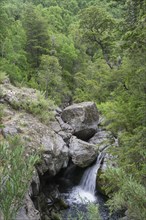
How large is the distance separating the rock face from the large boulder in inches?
67.3

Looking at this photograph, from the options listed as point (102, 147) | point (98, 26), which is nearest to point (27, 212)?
point (102, 147)

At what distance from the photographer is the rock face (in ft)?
51.3

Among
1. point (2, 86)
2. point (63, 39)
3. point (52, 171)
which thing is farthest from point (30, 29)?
point (52, 171)

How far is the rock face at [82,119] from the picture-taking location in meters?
15.6

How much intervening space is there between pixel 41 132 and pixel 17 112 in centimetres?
176

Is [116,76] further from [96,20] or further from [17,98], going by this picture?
[96,20]

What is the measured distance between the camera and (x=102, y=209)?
11273 mm

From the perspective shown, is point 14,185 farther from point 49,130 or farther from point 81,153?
point 81,153

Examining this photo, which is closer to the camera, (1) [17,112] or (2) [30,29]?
(1) [17,112]

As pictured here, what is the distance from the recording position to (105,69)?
Result: 2081 centimetres

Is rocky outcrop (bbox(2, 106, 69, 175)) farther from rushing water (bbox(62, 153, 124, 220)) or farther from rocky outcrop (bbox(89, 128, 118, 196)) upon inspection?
rocky outcrop (bbox(89, 128, 118, 196))

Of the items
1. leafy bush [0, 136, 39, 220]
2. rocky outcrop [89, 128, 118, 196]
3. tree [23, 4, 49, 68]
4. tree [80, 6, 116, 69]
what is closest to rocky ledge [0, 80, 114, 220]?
rocky outcrop [89, 128, 118, 196]

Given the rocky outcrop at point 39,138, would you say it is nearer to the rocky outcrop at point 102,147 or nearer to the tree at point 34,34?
the rocky outcrop at point 102,147

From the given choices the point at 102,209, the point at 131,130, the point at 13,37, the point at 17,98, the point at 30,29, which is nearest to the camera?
the point at 131,130
